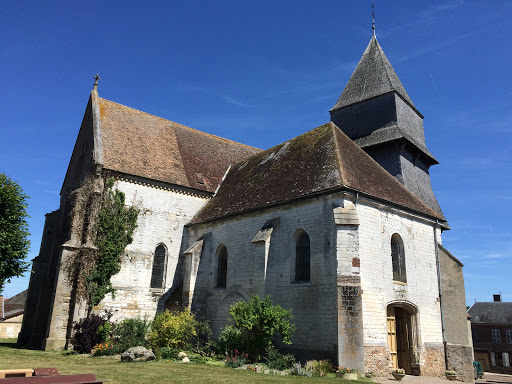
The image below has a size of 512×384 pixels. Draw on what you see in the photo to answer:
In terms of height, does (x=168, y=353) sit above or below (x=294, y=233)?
below

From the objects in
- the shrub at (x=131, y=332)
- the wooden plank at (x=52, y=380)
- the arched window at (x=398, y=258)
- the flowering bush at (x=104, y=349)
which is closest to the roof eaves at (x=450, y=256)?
the arched window at (x=398, y=258)

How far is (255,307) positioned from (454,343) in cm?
915

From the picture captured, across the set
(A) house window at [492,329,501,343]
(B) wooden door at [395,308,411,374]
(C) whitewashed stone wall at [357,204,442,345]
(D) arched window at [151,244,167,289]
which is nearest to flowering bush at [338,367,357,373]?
(C) whitewashed stone wall at [357,204,442,345]

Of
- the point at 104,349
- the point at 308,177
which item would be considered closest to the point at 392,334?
the point at 308,177

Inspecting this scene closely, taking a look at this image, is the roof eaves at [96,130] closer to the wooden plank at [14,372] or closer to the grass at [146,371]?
the grass at [146,371]

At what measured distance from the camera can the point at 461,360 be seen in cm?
1592

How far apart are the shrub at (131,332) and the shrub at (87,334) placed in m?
0.86

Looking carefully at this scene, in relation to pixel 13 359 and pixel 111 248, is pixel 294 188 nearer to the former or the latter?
pixel 111 248

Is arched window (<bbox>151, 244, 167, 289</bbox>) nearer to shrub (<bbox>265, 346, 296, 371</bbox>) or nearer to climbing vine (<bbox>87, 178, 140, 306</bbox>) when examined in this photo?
climbing vine (<bbox>87, 178, 140, 306</bbox>)

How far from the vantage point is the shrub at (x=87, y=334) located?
15805 millimetres

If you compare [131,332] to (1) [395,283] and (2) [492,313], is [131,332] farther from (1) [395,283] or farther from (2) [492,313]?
(2) [492,313]

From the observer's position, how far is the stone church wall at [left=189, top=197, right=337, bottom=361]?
45.0 ft

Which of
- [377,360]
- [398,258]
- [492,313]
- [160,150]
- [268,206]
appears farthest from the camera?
[492,313]

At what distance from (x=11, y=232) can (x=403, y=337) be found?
17.1m
